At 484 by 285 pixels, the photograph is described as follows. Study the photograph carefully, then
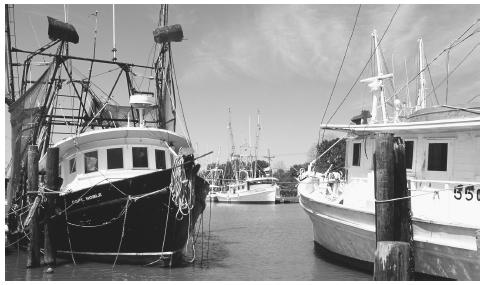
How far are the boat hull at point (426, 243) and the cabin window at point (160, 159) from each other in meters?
5.47

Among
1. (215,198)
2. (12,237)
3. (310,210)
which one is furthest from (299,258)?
(215,198)

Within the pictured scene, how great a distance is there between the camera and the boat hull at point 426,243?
10914 millimetres

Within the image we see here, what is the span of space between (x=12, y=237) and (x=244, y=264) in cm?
986

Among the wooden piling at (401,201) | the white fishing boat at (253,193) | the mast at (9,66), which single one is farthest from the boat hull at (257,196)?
the wooden piling at (401,201)

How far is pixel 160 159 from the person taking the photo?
15.6 meters

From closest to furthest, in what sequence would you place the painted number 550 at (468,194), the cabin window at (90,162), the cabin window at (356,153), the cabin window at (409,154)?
the painted number 550 at (468,194)
the cabin window at (409,154)
the cabin window at (90,162)
the cabin window at (356,153)

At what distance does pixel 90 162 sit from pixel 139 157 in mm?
1620

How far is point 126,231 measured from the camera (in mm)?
13828

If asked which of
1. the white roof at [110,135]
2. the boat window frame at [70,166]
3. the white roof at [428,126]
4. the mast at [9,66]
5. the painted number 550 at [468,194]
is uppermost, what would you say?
the mast at [9,66]

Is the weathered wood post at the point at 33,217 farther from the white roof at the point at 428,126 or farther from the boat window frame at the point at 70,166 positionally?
the white roof at the point at 428,126

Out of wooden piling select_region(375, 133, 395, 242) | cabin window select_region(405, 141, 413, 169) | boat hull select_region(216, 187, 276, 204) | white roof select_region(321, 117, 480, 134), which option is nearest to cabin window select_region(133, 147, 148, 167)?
white roof select_region(321, 117, 480, 134)

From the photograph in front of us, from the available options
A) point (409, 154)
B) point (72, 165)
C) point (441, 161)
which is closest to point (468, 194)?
point (441, 161)

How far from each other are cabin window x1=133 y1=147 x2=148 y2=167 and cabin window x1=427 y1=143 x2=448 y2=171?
8.86m

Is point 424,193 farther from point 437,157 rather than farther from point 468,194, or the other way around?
point 437,157
